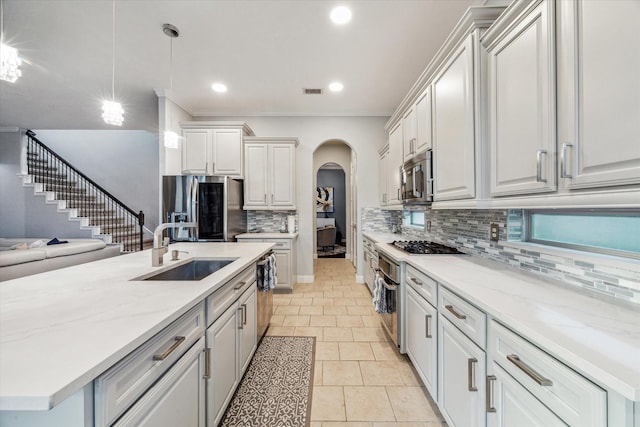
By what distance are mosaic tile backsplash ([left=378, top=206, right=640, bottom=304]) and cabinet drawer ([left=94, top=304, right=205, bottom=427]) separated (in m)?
1.82

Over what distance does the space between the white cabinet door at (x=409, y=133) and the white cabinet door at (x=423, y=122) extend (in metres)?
0.07

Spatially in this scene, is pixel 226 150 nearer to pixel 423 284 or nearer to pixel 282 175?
pixel 282 175

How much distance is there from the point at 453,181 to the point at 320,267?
4423mm

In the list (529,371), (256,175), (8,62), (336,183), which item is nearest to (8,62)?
(8,62)

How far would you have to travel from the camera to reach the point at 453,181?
1.78 metres

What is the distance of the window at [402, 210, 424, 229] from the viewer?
11.1 ft

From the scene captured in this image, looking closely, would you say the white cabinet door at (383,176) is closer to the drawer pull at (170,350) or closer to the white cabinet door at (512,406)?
the white cabinet door at (512,406)

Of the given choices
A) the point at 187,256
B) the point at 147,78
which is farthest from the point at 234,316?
the point at 147,78

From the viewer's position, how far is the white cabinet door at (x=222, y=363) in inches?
52.5

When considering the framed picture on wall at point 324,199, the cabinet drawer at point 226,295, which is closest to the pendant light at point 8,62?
the cabinet drawer at point 226,295

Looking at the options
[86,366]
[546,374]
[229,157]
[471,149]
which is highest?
[229,157]

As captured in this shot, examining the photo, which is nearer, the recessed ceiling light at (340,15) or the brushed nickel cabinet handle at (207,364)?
the brushed nickel cabinet handle at (207,364)

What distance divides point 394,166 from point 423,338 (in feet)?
7.11

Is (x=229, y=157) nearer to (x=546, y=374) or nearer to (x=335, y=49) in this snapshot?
(x=335, y=49)
